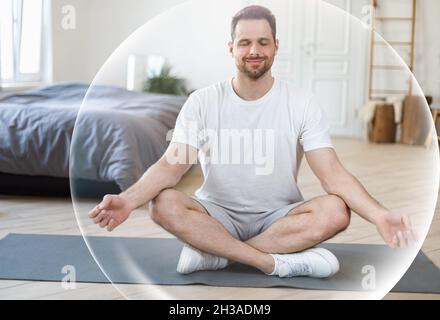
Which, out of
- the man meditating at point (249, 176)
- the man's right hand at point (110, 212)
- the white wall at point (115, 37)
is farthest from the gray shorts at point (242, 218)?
the white wall at point (115, 37)

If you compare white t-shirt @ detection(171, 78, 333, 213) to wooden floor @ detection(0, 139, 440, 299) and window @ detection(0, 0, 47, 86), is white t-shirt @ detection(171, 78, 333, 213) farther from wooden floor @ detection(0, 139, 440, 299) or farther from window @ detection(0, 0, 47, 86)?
window @ detection(0, 0, 47, 86)

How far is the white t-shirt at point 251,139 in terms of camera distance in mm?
1417

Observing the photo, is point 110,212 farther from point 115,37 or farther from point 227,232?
point 115,37

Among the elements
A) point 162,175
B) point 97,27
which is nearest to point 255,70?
point 162,175

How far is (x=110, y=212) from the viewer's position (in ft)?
4.80

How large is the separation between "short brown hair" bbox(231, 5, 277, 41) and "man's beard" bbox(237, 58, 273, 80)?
0.05 metres

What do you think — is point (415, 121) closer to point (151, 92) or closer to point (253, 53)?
point (253, 53)

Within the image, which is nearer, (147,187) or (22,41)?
(147,187)

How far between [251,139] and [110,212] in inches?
12.6

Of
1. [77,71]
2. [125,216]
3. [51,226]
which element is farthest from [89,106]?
[77,71]

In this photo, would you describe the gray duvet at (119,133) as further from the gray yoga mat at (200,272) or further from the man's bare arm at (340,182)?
the man's bare arm at (340,182)

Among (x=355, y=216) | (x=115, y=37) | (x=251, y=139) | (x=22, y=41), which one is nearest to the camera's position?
(x=251, y=139)

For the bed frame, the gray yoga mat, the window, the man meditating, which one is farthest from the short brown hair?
the window
